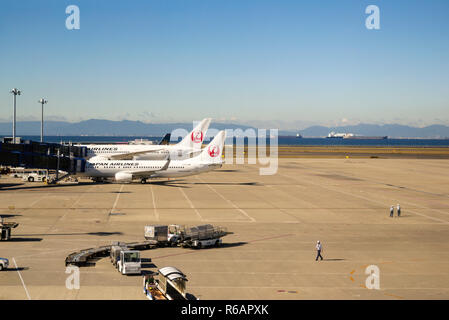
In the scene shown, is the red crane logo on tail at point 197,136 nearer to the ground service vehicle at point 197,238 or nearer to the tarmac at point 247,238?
the tarmac at point 247,238

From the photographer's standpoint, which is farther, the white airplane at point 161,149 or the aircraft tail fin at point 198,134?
the aircraft tail fin at point 198,134

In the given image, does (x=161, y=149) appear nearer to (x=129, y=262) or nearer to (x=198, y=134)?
(x=198, y=134)

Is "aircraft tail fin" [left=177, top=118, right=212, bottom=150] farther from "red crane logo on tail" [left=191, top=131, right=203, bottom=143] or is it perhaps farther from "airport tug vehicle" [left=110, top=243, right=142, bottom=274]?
"airport tug vehicle" [left=110, top=243, right=142, bottom=274]

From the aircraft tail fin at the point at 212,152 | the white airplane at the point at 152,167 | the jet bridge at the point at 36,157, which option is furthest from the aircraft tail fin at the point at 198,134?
the jet bridge at the point at 36,157

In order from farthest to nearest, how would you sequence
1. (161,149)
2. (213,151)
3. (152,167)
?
(161,149)
(213,151)
(152,167)

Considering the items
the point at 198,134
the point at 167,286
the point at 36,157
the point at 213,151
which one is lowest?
the point at 167,286

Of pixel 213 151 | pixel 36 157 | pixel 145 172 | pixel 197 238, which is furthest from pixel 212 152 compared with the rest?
pixel 197 238

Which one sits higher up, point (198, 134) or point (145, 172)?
point (198, 134)

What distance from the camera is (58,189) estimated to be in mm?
73688

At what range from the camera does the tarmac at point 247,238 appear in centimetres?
2720

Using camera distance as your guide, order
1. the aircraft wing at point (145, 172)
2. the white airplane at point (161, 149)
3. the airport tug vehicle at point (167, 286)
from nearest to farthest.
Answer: the airport tug vehicle at point (167, 286), the aircraft wing at point (145, 172), the white airplane at point (161, 149)

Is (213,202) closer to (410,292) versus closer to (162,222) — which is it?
(162,222)

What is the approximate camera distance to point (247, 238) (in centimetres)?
4078

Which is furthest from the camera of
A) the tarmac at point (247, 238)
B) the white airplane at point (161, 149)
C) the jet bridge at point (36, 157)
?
the white airplane at point (161, 149)
